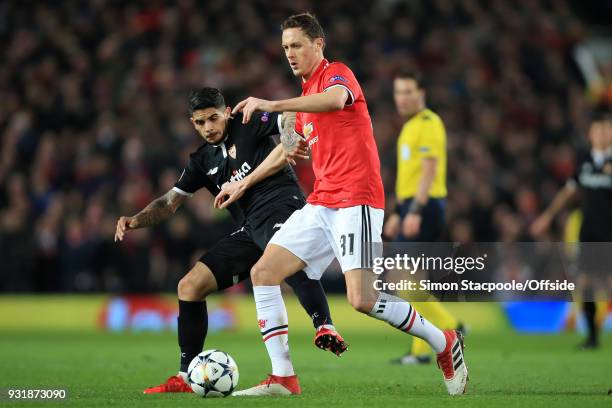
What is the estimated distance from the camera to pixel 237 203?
25.5 ft

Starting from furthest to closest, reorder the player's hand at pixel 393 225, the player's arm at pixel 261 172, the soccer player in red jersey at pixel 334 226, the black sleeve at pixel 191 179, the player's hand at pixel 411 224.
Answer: the player's hand at pixel 393 225 < the player's hand at pixel 411 224 < the black sleeve at pixel 191 179 < the player's arm at pixel 261 172 < the soccer player in red jersey at pixel 334 226

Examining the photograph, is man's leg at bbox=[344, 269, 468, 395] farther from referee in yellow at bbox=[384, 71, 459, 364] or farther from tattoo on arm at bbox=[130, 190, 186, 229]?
referee in yellow at bbox=[384, 71, 459, 364]

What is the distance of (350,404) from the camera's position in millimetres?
6223

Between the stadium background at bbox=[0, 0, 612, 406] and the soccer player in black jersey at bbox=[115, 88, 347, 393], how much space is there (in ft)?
13.2

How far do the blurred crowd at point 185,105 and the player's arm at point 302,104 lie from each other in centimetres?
921

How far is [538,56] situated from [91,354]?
12.4 meters

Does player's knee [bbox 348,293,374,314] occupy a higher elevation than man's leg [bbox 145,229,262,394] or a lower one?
lower

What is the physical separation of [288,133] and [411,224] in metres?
2.42

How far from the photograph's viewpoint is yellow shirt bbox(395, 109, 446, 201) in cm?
962

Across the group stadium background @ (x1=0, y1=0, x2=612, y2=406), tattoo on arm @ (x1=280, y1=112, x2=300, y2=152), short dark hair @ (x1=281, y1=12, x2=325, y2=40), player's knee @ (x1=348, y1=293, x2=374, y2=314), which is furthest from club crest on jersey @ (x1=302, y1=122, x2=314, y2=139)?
stadium background @ (x1=0, y1=0, x2=612, y2=406)

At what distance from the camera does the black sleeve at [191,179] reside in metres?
7.74

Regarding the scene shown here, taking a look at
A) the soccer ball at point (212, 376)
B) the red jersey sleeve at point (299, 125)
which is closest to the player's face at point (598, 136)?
the red jersey sleeve at point (299, 125)

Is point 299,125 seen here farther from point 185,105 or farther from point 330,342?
point 185,105

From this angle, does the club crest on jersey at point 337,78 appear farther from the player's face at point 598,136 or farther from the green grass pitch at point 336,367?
the player's face at point 598,136
